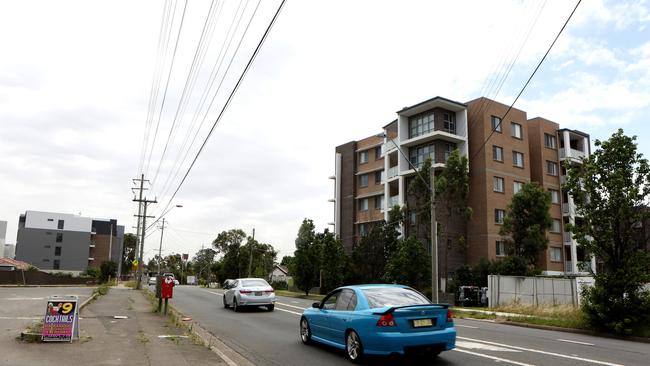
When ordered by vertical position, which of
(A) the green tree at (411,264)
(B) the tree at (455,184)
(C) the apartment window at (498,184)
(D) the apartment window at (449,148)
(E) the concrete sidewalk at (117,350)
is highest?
(D) the apartment window at (449,148)

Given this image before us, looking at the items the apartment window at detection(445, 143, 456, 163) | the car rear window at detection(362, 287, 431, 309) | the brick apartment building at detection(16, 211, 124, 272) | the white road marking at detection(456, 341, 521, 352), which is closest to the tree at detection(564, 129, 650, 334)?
the white road marking at detection(456, 341, 521, 352)

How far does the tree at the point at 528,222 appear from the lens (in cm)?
3494

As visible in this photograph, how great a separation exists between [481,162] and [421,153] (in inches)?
201

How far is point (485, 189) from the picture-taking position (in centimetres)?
4212

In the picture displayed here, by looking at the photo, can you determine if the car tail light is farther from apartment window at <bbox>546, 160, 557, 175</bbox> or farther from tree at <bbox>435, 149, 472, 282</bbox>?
apartment window at <bbox>546, 160, 557, 175</bbox>

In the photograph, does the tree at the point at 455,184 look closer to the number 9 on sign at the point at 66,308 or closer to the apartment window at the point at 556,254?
the apartment window at the point at 556,254

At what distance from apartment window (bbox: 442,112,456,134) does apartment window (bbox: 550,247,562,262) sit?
14317 mm

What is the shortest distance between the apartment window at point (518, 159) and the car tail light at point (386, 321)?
4003cm

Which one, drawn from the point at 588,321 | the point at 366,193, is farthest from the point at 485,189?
the point at 588,321

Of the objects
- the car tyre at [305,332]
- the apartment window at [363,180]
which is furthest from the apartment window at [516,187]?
the car tyre at [305,332]

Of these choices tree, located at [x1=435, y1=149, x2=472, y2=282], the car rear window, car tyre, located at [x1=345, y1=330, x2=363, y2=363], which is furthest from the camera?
tree, located at [x1=435, y1=149, x2=472, y2=282]

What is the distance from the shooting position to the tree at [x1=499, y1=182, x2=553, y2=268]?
34.9m

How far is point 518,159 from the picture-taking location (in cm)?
4597

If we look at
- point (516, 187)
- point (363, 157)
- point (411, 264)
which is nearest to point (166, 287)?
point (411, 264)
